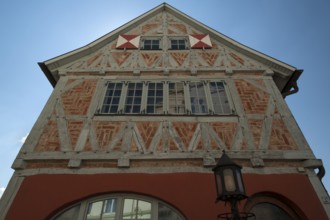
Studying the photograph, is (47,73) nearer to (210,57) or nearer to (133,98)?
(133,98)

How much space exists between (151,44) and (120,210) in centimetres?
550

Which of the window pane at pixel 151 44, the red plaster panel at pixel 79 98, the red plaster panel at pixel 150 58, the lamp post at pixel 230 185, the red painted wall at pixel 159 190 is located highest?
the window pane at pixel 151 44

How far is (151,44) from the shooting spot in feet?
25.7

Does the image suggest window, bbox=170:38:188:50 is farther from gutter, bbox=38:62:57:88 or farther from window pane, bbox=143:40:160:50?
gutter, bbox=38:62:57:88

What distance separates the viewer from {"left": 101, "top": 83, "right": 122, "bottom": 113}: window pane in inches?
225

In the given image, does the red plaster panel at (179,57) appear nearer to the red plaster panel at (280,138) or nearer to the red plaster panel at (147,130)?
the red plaster panel at (147,130)

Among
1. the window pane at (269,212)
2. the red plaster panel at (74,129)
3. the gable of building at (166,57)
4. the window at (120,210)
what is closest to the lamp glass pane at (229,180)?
the window at (120,210)

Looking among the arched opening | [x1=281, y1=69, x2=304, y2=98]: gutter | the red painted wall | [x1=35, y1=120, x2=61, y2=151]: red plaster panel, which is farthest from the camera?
[x1=281, y1=69, x2=304, y2=98]: gutter

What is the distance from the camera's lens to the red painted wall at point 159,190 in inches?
156

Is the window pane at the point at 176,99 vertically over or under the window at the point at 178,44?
under

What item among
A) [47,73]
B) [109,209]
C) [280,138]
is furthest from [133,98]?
[280,138]

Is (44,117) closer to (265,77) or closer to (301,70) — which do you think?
(265,77)

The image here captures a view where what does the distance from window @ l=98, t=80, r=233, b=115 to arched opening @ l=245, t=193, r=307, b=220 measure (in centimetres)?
206

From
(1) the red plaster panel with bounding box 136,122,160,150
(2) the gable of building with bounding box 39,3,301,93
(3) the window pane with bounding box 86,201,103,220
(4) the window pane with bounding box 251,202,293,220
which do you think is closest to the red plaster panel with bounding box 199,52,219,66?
(2) the gable of building with bounding box 39,3,301,93
